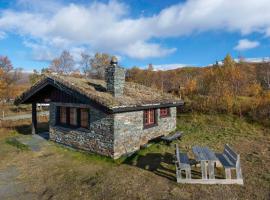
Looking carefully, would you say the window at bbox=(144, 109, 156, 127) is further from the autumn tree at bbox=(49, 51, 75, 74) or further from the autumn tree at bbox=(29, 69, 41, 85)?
the autumn tree at bbox=(49, 51, 75, 74)

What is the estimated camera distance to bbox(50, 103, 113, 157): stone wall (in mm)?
10164

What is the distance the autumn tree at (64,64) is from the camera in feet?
151

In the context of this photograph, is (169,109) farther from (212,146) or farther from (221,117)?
(221,117)

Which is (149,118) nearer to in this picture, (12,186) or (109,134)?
(109,134)

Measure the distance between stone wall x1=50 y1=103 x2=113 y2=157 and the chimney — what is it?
4.45ft

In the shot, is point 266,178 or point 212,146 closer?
Answer: point 266,178

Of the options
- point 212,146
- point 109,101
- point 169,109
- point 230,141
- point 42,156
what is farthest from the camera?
point 169,109

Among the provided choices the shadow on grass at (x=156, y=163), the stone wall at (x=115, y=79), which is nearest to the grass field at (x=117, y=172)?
the shadow on grass at (x=156, y=163)

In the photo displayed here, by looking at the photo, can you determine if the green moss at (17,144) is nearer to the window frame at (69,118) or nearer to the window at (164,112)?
the window frame at (69,118)

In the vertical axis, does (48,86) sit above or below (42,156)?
above

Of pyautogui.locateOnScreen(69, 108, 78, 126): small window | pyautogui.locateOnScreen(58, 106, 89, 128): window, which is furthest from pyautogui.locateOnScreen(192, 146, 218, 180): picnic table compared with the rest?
pyautogui.locateOnScreen(69, 108, 78, 126): small window

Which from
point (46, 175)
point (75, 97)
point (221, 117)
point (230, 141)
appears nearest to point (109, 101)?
point (75, 97)

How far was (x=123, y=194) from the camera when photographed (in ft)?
22.6

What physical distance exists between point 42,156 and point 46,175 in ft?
8.20
